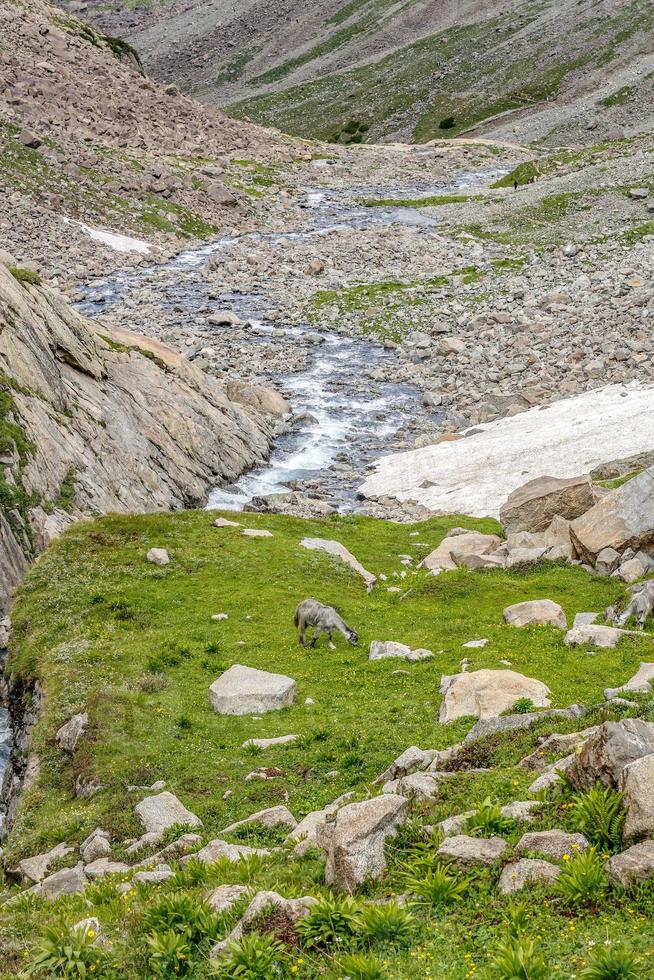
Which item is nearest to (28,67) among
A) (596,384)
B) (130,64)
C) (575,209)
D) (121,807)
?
(130,64)

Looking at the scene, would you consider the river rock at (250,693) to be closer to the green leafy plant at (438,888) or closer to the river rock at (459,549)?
the river rock at (459,549)

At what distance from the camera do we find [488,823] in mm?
12586

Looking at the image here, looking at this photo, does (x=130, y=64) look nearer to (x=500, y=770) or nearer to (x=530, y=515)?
(x=530, y=515)

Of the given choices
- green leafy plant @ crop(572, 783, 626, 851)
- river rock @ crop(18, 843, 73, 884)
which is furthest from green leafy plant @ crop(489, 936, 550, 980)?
river rock @ crop(18, 843, 73, 884)

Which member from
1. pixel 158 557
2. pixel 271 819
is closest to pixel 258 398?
pixel 158 557

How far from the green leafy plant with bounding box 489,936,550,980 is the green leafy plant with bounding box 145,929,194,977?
388 centimetres

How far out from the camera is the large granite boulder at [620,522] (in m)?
31.5

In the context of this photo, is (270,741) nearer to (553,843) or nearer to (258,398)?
(553,843)

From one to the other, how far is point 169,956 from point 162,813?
23.6 feet

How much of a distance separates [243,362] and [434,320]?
1631cm

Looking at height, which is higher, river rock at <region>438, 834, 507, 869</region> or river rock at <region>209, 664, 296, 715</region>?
river rock at <region>438, 834, 507, 869</region>

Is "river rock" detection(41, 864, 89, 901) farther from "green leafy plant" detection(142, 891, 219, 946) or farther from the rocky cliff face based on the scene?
the rocky cliff face

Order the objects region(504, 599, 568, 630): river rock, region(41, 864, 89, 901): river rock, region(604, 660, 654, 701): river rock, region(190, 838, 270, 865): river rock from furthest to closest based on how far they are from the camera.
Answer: region(504, 599, 568, 630): river rock, region(604, 660, 654, 701): river rock, region(41, 864, 89, 901): river rock, region(190, 838, 270, 865): river rock

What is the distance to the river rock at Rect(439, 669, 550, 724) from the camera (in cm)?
1967
